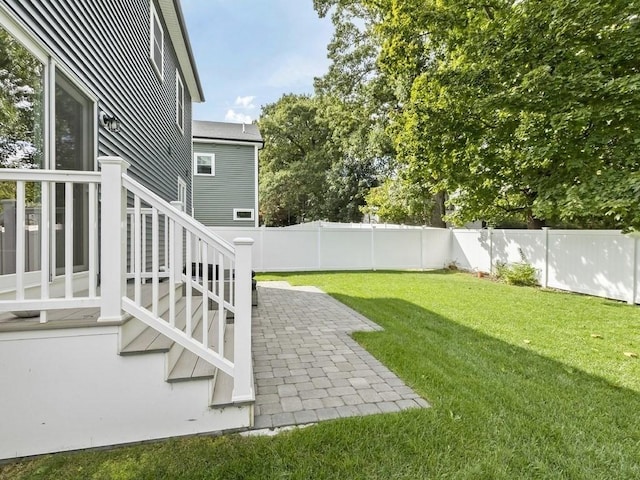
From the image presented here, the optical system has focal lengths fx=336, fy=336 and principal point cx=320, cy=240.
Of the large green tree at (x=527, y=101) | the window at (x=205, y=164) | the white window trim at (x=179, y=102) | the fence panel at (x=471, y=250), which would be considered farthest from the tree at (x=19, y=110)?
the window at (x=205, y=164)

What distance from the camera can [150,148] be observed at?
6168mm

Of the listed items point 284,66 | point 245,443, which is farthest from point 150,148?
point 284,66

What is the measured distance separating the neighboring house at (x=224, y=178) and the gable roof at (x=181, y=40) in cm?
469

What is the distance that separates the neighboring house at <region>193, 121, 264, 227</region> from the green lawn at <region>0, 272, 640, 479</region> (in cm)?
1223

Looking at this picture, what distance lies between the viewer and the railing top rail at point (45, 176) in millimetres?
2066

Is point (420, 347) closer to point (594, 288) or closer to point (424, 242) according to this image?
point (594, 288)

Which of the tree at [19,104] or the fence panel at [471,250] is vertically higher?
the tree at [19,104]

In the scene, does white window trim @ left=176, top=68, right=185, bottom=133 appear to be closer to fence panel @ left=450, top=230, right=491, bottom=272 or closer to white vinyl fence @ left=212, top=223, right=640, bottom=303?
white vinyl fence @ left=212, top=223, right=640, bottom=303

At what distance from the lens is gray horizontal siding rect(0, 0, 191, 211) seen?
9.96 ft

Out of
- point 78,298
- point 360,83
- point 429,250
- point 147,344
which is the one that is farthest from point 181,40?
point 429,250

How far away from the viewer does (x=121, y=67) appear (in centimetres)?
462

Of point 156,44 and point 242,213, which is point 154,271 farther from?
point 242,213

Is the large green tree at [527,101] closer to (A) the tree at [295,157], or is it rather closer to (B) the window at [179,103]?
(B) the window at [179,103]

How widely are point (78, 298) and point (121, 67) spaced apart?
3.85 m
